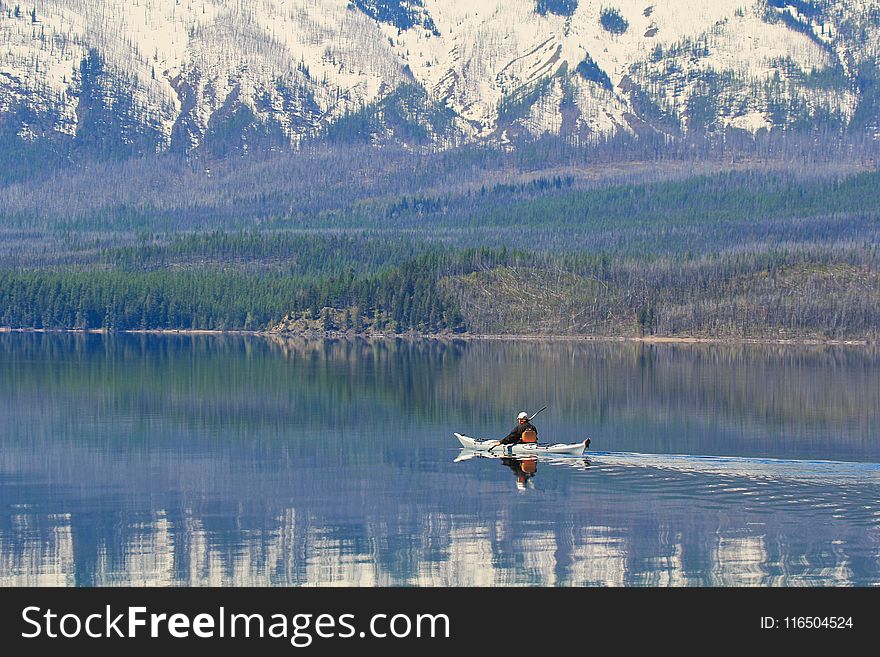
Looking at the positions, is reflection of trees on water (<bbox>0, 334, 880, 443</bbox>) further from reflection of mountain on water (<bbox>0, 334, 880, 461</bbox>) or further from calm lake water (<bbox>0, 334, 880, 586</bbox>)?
calm lake water (<bbox>0, 334, 880, 586</bbox>)

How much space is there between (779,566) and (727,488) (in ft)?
51.5

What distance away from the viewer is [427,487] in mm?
73062

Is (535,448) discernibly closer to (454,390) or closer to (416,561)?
(416,561)

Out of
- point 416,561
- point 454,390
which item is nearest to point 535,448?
point 416,561

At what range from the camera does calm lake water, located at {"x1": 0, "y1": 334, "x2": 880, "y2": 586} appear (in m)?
55.8

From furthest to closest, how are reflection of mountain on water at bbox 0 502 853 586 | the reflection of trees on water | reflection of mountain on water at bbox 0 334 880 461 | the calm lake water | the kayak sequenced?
the reflection of trees on water, reflection of mountain on water at bbox 0 334 880 461, the kayak, the calm lake water, reflection of mountain on water at bbox 0 502 853 586

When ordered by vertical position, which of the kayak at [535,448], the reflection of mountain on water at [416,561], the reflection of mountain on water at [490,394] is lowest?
the reflection of mountain on water at [416,561]

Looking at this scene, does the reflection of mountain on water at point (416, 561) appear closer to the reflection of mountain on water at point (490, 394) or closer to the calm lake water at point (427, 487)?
the calm lake water at point (427, 487)

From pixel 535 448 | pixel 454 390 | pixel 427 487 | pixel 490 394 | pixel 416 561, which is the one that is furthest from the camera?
pixel 454 390

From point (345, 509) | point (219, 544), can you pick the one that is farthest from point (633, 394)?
point (219, 544)

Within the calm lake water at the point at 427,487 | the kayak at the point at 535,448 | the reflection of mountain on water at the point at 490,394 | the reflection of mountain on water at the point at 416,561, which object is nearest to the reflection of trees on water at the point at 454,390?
the reflection of mountain on water at the point at 490,394

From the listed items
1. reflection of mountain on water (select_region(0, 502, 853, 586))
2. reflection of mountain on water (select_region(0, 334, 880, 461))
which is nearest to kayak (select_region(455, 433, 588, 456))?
reflection of mountain on water (select_region(0, 334, 880, 461))

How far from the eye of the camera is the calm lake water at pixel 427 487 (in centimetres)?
5584
